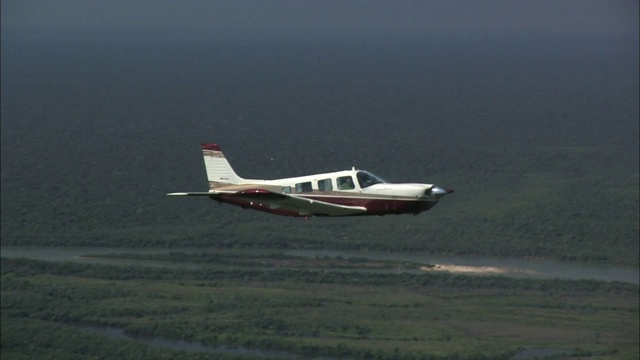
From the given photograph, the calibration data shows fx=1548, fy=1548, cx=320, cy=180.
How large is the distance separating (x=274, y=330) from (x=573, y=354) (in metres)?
13.0

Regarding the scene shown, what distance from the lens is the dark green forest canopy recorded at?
8412 centimetres

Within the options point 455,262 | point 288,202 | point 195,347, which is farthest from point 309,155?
point 288,202

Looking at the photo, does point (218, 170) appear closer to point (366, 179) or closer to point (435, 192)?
point (366, 179)

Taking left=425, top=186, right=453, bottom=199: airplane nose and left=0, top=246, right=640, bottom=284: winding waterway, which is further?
left=0, top=246, right=640, bottom=284: winding waterway

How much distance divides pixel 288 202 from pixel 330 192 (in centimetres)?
98

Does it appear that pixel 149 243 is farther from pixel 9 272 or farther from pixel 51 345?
pixel 51 345

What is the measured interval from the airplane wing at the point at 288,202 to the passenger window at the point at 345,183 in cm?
38

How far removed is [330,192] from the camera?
31.1 metres

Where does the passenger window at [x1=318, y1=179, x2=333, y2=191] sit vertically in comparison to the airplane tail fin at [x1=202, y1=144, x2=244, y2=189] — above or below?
below

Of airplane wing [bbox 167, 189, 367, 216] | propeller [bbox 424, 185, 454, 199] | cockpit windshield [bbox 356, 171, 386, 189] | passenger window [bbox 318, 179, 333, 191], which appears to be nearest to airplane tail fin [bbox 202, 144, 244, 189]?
airplane wing [bbox 167, 189, 367, 216]

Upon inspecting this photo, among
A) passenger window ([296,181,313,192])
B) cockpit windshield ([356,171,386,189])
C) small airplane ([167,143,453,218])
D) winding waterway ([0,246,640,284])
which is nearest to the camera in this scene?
small airplane ([167,143,453,218])

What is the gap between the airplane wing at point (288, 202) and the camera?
99.7 feet

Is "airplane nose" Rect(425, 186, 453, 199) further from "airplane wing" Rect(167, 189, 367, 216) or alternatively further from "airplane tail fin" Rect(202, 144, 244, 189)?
"airplane tail fin" Rect(202, 144, 244, 189)

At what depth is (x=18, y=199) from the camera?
95250 mm
